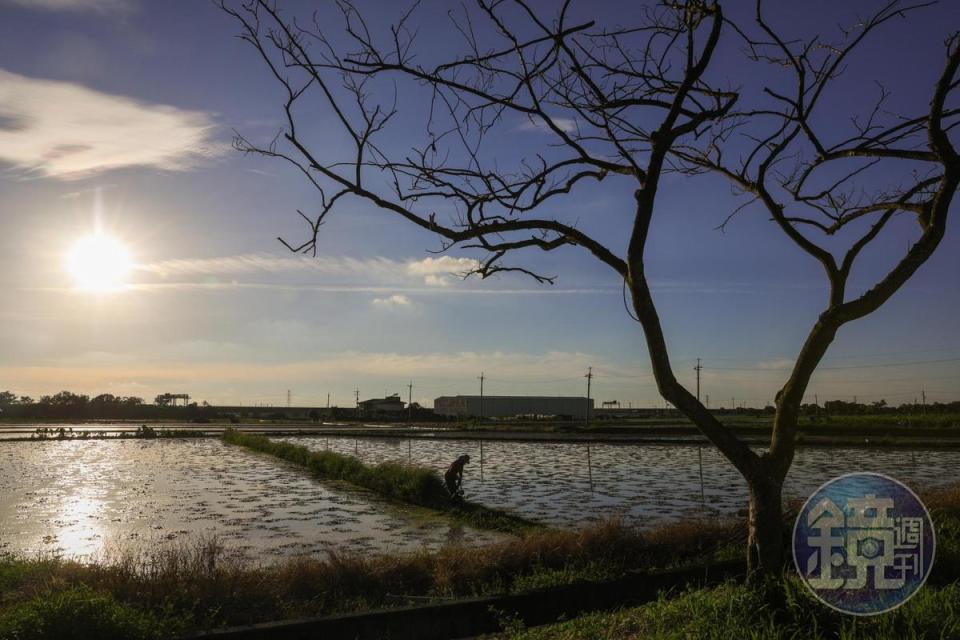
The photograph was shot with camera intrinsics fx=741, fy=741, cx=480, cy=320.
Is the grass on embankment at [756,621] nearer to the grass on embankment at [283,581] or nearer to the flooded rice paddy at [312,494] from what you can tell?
the grass on embankment at [283,581]

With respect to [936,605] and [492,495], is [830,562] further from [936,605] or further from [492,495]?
[492,495]

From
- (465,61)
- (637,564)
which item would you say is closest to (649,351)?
(465,61)

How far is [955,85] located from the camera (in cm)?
527

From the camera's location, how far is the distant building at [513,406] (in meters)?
152

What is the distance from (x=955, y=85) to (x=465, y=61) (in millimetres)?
3495

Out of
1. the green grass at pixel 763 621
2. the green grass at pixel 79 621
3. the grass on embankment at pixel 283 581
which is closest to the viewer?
the green grass at pixel 763 621

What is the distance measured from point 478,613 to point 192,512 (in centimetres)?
1267

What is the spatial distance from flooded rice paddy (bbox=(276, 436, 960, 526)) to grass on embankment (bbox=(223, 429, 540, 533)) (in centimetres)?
95

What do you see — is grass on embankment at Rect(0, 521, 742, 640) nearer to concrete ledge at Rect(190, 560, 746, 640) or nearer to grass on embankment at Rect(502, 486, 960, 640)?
concrete ledge at Rect(190, 560, 746, 640)

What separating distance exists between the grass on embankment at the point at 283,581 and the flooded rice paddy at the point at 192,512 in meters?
3.67

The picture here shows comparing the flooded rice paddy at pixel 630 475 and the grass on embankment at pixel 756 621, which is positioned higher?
the grass on embankment at pixel 756 621

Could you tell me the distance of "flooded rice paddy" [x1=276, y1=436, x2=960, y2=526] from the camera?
1742 cm

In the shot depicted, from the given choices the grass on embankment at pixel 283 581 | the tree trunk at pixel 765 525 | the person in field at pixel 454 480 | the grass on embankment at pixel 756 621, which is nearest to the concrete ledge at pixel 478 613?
the grass on embankment at pixel 283 581

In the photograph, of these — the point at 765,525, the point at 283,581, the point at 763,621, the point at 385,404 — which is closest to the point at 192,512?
the point at 283,581
